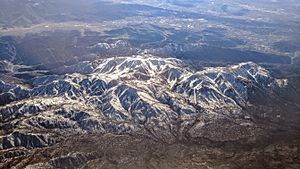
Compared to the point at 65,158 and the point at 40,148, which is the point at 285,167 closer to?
the point at 65,158

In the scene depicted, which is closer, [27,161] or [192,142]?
[27,161]

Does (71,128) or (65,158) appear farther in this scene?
(71,128)

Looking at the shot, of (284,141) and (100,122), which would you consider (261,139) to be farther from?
(100,122)

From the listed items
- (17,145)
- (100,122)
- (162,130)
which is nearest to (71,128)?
(100,122)

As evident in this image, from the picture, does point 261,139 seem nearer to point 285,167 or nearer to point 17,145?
point 285,167

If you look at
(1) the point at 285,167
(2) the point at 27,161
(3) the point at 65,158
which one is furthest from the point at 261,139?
(2) the point at 27,161

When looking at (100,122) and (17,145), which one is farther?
(100,122)

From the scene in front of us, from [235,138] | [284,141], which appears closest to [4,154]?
[235,138]
